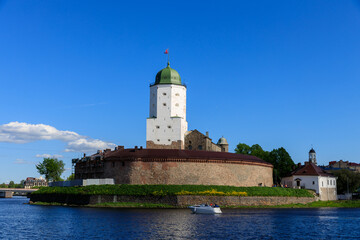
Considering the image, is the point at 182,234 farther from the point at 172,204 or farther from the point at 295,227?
the point at 172,204

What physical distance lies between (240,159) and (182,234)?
Answer: 31.6 m

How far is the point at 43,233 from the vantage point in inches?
1207

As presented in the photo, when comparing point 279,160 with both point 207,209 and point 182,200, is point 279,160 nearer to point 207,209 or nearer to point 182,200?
point 182,200

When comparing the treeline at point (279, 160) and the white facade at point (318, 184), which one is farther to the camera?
the treeline at point (279, 160)

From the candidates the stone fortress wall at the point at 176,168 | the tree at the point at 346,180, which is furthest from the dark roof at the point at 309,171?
the stone fortress wall at the point at 176,168

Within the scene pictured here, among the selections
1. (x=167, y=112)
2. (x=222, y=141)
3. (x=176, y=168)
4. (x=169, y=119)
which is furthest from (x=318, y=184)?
(x=167, y=112)

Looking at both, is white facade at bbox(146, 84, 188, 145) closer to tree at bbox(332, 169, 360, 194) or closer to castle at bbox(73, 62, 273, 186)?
castle at bbox(73, 62, 273, 186)

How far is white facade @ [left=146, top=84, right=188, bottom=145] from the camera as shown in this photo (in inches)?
2565

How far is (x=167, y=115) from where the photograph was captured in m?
66.0

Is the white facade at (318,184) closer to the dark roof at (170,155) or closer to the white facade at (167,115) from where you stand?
the dark roof at (170,155)

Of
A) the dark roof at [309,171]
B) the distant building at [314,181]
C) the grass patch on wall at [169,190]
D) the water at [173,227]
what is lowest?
the water at [173,227]

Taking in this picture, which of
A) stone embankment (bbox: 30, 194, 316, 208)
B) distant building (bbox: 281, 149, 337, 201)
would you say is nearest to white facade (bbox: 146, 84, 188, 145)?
stone embankment (bbox: 30, 194, 316, 208)

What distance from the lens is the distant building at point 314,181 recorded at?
68.2m

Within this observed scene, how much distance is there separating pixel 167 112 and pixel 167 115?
1.61 ft
